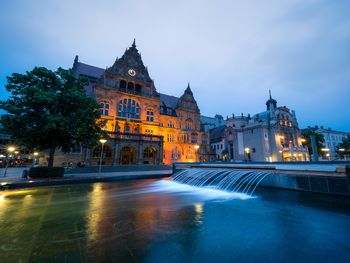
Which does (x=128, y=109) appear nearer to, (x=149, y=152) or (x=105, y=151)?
(x=105, y=151)

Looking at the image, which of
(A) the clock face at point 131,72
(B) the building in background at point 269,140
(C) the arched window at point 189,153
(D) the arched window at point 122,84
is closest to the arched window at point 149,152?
(C) the arched window at point 189,153

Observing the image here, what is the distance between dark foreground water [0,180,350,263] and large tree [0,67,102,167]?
34.6 feet

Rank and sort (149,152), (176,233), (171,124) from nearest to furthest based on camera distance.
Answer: (176,233)
(149,152)
(171,124)

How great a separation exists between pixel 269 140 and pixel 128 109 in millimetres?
35605

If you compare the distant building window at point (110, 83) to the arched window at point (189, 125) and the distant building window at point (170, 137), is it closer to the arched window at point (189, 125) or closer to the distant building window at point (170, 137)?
the distant building window at point (170, 137)

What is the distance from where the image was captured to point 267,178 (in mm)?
11656

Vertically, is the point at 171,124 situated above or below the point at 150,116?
below

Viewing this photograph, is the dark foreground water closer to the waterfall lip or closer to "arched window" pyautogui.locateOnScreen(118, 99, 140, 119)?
the waterfall lip

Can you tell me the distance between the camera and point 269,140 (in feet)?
129

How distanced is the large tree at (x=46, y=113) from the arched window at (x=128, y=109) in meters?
15.1

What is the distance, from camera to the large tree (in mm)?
15461

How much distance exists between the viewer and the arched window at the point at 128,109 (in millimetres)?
34016

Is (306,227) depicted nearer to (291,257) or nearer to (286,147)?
(291,257)

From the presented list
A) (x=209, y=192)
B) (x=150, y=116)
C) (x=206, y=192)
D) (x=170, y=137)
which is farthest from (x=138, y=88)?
(x=209, y=192)
